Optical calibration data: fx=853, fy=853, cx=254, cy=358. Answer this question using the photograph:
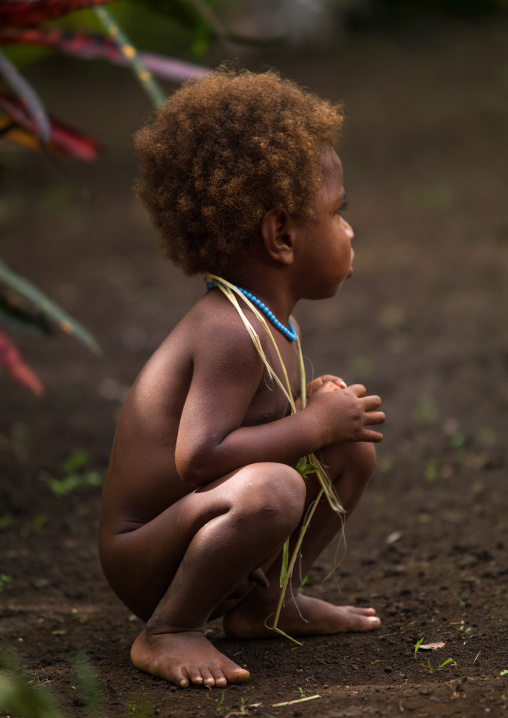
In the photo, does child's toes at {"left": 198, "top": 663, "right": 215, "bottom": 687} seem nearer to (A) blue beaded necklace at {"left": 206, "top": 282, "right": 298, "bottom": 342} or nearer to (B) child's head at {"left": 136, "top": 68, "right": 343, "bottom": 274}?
(A) blue beaded necklace at {"left": 206, "top": 282, "right": 298, "bottom": 342}

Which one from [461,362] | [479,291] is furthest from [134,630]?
[479,291]

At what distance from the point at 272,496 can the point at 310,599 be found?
21.8 inches

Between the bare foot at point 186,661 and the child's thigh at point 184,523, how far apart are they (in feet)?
0.40

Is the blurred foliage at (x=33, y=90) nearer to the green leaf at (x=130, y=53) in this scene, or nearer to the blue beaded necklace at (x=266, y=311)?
the green leaf at (x=130, y=53)

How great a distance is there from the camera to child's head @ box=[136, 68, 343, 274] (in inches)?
74.1

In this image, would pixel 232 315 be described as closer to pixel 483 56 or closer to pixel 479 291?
pixel 479 291

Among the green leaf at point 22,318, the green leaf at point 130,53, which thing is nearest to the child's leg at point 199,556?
the green leaf at point 22,318

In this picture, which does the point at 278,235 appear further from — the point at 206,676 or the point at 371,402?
the point at 206,676

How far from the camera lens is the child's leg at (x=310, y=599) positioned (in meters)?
2.14

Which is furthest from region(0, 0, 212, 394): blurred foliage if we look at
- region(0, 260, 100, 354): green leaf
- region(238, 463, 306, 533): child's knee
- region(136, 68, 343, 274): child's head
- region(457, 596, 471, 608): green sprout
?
region(457, 596, 471, 608): green sprout

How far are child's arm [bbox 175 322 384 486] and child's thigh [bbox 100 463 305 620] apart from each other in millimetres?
44

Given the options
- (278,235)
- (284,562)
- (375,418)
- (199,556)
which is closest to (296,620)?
(284,562)

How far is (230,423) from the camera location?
1.82 metres

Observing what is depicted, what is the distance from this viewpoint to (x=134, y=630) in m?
2.34
